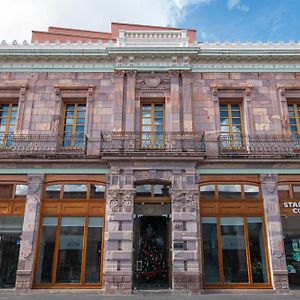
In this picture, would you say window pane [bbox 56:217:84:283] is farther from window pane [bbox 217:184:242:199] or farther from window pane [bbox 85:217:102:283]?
window pane [bbox 217:184:242:199]

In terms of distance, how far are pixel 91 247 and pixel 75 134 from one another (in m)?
4.26

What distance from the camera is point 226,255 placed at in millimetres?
11102

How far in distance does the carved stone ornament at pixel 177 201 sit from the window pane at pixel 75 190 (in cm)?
316

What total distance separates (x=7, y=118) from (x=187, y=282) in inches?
356

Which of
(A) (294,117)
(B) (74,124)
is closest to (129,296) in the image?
(B) (74,124)

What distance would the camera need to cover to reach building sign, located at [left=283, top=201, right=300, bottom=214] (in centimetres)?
1153

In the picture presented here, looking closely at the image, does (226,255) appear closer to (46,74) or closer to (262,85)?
(262,85)

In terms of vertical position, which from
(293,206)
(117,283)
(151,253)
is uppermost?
(293,206)

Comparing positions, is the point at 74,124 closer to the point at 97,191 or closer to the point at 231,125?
the point at 97,191

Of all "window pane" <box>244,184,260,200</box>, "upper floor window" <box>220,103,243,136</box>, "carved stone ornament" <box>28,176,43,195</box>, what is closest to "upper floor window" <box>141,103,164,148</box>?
"upper floor window" <box>220,103,243,136</box>

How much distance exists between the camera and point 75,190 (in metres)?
11.8

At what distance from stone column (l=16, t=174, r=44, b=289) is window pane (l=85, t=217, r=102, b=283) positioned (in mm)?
1783

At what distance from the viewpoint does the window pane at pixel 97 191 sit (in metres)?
11.7

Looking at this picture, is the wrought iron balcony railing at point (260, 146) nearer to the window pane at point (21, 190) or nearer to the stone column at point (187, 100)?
the stone column at point (187, 100)
